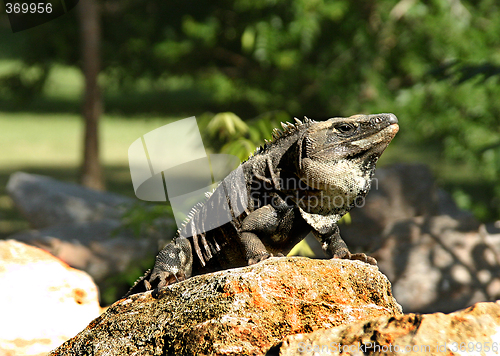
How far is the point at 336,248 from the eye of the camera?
9.42 feet

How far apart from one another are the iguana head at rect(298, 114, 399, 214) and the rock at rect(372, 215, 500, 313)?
11.7 feet

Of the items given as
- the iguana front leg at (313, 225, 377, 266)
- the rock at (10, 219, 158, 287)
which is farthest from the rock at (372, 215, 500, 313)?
the iguana front leg at (313, 225, 377, 266)

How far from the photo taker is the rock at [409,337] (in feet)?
6.95

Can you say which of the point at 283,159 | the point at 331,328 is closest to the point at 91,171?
the point at 283,159

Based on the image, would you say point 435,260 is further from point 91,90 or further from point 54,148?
point 54,148

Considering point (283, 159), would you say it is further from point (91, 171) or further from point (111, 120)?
point (111, 120)

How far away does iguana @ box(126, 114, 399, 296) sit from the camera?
8.70 feet

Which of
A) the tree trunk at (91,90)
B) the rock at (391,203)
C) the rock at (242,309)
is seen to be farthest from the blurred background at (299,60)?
the rock at (242,309)

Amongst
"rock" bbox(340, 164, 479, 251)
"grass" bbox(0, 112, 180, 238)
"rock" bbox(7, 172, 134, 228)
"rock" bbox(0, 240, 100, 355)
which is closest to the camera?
"rock" bbox(0, 240, 100, 355)

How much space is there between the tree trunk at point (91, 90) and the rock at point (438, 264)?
5.96m

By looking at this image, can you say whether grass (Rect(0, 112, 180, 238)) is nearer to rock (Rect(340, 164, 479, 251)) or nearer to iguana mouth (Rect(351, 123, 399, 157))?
rock (Rect(340, 164, 479, 251))

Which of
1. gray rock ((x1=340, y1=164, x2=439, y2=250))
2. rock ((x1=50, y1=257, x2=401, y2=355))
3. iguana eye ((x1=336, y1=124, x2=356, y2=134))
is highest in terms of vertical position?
iguana eye ((x1=336, y1=124, x2=356, y2=134))

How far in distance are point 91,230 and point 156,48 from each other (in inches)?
163

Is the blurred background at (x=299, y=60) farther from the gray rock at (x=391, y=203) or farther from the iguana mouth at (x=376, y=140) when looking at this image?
the iguana mouth at (x=376, y=140)
